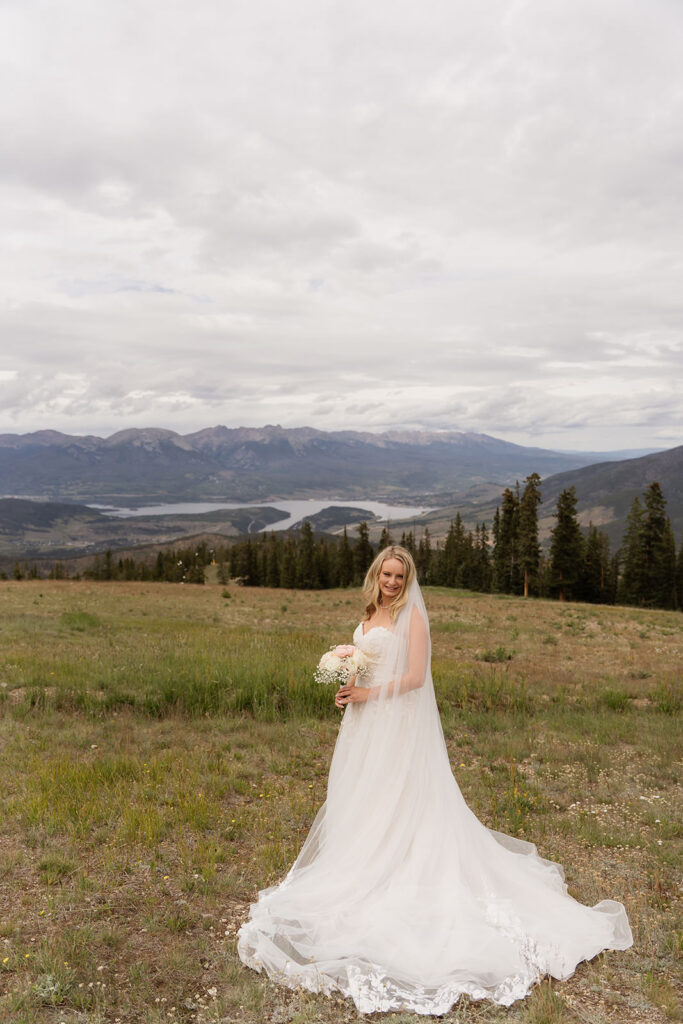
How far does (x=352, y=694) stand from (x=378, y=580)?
3.77ft

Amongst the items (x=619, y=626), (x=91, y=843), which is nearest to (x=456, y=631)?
(x=619, y=626)

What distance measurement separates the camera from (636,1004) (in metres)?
4.08

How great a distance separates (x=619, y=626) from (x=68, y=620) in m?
24.3

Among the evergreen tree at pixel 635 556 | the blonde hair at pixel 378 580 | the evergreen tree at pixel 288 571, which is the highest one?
the blonde hair at pixel 378 580

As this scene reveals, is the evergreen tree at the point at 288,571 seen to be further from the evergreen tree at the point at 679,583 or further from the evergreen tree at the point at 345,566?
the evergreen tree at the point at 679,583

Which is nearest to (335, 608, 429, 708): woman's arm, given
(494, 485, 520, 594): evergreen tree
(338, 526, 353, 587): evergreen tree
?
(494, 485, 520, 594): evergreen tree

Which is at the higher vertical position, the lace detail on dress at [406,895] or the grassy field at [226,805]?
the lace detail on dress at [406,895]

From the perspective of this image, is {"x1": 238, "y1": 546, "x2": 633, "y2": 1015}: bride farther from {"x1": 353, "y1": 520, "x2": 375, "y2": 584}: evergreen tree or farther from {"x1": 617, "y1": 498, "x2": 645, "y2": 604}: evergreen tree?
{"x1": 353, "y1": 520, "x2": 375, "y2": 584}: evergreen tree

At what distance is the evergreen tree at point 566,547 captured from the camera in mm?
56750

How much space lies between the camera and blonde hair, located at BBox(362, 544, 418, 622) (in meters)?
5.61

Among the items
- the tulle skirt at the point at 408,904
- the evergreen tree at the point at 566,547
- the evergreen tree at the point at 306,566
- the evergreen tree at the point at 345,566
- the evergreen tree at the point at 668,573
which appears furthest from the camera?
the evergreen tree at the point at 345,566

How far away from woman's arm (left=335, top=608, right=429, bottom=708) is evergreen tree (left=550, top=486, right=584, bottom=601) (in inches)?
2127

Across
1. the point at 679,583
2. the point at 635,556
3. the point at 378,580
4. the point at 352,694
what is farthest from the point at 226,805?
the point at 679,583

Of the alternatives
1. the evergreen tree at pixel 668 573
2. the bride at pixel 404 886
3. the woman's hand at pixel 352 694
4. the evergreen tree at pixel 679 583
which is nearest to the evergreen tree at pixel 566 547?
the evergreen tree at pixel 668 573
